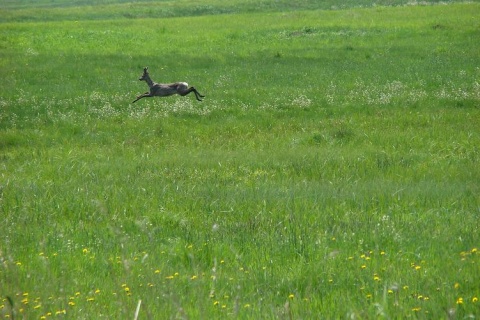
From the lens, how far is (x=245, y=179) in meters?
11.8

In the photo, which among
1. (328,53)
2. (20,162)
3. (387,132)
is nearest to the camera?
(20,162)

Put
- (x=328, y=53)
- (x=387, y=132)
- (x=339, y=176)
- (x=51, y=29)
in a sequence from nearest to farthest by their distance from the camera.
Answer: (x=339, y=176) < (x=387, y=132) < (x=328, y=53) < (x=51, y=29)

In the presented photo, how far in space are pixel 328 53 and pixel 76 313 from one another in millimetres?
22300

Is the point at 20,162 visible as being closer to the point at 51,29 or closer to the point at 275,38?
the point at 275,38

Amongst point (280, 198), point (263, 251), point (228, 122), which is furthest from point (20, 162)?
point (263, 251)

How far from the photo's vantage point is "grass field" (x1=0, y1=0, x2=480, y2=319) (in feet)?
19.5

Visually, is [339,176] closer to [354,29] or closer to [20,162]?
[20,162]

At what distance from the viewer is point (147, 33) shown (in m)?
34.4

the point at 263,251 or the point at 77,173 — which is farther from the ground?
the point at 263,251

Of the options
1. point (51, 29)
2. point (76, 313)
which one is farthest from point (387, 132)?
point (51, 29)

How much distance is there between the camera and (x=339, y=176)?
11719 millimetres

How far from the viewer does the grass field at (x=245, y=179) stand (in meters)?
5.95

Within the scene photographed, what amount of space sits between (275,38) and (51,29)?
38.1 feet

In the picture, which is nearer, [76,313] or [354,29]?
[76,313]
